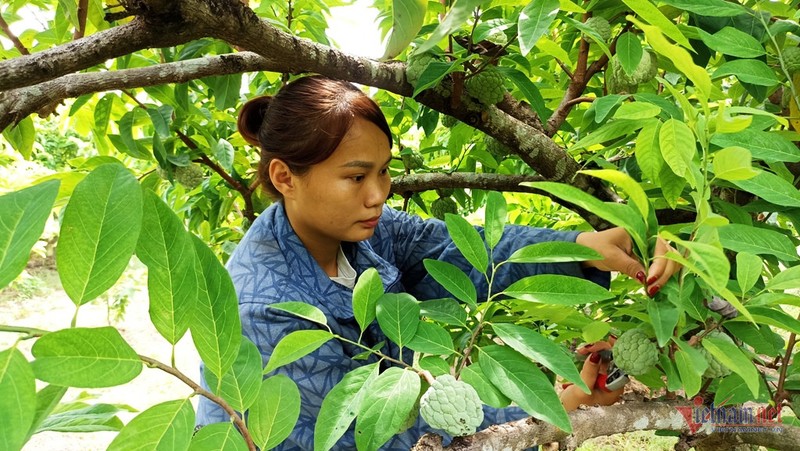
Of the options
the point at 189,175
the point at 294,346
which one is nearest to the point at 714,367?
the point at 294,346

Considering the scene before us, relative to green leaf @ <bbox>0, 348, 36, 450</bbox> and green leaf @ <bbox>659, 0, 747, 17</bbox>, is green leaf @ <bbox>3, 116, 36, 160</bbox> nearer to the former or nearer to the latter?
green leaf @ <bbox>0, 348, 36, 450</bbox>

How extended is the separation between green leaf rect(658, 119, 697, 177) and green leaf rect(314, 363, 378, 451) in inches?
17.2

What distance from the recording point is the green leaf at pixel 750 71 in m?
0.88

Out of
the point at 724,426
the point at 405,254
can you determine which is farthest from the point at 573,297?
the point at 405,254

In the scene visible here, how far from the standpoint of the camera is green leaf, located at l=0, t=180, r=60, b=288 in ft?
1.31

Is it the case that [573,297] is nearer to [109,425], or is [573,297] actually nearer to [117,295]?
[109,425]

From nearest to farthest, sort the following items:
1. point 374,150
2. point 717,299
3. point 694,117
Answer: point 694,117, point 717,299, point 374,150

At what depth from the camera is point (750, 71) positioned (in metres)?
0.89

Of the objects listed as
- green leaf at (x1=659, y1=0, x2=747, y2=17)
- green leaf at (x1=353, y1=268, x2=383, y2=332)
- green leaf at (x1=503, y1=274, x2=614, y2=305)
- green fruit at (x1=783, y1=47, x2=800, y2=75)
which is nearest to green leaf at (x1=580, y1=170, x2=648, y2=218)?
green leaf at (x1=503, y1=274, x2=614, y2=305)

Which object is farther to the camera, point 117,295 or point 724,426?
point 117,295

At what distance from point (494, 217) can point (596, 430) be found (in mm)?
345

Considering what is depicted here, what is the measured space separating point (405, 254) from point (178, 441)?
4.15 ft

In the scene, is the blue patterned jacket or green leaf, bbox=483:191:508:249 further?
the blue patterned jacket

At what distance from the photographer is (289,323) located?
118 cm
